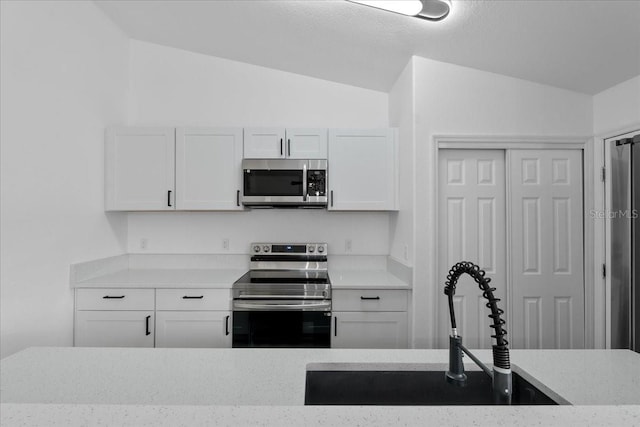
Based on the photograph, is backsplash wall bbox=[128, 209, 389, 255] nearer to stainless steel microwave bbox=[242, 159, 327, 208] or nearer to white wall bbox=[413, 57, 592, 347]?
stainless steel microwave bbox=[242, 159, 327, 208]

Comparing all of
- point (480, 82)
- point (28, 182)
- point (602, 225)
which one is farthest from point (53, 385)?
point (602, 225)

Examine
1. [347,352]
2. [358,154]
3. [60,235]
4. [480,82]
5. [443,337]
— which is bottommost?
[443,337]

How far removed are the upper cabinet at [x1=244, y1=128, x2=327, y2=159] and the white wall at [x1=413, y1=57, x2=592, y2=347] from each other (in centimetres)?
79

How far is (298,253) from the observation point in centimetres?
313

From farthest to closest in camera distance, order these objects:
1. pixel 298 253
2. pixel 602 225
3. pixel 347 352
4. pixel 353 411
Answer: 1. pixel 298 253
2. pixel 602 225
3. pixel 347 352
4. pixel 353 411

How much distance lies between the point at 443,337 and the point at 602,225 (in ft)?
4.58

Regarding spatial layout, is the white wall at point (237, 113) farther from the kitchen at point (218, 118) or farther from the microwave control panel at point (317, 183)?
the microwave control panel at point (317, 183)

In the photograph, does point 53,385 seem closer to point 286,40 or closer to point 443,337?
point 443,337

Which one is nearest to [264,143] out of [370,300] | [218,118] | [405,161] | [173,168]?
[218,118]

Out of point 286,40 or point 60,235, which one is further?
point 286,40

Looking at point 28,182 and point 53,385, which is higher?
point 28,182

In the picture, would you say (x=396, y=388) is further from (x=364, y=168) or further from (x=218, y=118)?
(x=218, y=118)

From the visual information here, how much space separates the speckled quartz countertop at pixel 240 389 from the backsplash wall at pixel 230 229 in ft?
6.61

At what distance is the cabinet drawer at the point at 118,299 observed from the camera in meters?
2.55
